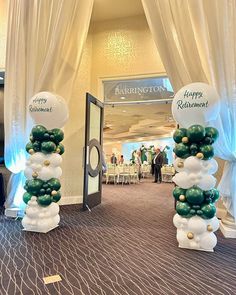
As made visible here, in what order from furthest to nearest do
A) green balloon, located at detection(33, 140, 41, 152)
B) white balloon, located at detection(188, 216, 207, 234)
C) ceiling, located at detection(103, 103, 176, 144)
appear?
ceiling, located at detection(103, 103, 176, 144) < green balloon, located at detection(33, 140, 41, 152) < white balloon, located at detection(188, 216, 207, 234)

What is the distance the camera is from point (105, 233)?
12.7ft

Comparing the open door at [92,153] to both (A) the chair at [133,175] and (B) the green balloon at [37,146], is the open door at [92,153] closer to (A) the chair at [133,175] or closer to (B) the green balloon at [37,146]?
(B) the green balloon at [37,146]

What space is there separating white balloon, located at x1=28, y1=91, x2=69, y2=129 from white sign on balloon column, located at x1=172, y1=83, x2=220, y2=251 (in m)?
1.74

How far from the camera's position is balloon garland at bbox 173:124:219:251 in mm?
3125

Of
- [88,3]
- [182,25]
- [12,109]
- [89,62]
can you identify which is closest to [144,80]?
[89,62]

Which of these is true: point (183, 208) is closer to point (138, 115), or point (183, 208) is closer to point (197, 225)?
point (197, 225)

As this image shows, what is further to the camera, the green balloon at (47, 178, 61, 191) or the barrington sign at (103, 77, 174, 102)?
the barrington sign at (103, 77, 174, 102)

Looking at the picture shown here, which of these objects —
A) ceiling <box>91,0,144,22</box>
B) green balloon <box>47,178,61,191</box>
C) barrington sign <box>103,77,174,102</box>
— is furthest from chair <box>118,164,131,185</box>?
green balloon <box>47,178,61,191</box>

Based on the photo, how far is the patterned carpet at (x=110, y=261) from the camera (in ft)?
7.45

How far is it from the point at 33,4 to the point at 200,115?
141 inches

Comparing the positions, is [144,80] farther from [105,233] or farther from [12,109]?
[105,233]

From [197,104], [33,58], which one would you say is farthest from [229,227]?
[33,58]

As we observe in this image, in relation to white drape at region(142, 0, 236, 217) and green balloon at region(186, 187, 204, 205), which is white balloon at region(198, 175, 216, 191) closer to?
green balloon at region(186, 187, 204, 205)

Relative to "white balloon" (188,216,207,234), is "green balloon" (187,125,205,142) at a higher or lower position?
higher
